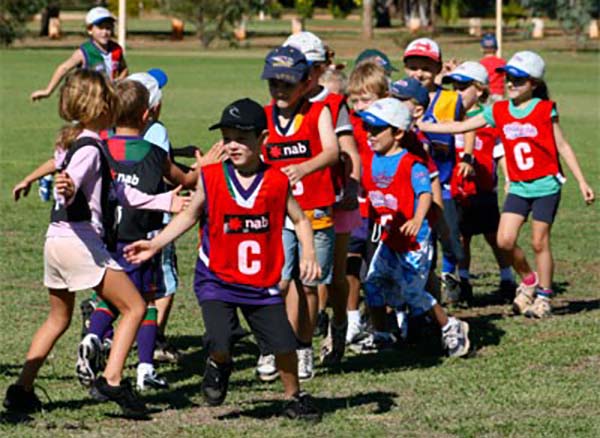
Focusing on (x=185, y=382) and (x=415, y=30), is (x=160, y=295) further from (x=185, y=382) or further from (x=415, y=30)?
(x=415, y=30)

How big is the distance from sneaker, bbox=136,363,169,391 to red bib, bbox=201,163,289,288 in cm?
112

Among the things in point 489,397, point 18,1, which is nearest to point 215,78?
point 18,1

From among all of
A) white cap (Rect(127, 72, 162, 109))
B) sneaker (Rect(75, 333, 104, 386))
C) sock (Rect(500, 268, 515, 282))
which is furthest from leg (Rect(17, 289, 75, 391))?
sock (Rect(500, 268, 515, 282))

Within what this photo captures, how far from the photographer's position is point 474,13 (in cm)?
10681

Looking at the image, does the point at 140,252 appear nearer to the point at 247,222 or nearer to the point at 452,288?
the point at 247,222

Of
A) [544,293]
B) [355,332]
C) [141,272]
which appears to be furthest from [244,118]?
[544,293]

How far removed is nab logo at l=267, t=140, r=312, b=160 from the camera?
862cm

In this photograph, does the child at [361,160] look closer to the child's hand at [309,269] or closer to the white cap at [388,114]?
the white cap at [388,114]

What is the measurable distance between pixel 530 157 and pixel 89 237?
14.6 ft

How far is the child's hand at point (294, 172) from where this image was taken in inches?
311

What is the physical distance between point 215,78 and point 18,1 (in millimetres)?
23391

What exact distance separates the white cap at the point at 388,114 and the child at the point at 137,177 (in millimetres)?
1412

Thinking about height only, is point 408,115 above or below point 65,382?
above

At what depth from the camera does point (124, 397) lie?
7336 millimetres
